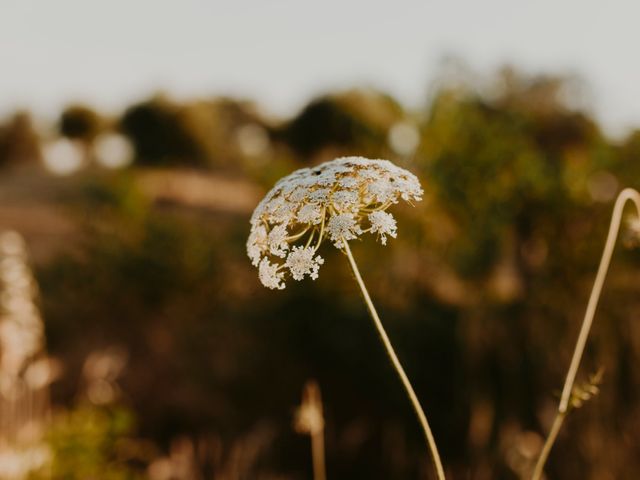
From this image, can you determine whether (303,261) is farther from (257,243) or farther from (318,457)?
(318,457)

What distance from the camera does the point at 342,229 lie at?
1.13 m

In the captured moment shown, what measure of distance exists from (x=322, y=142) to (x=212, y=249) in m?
12.9

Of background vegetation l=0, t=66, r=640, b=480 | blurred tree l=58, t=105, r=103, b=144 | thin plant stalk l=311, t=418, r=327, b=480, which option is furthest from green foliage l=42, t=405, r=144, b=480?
blurred tree l=58, t=105, r=103, b=144

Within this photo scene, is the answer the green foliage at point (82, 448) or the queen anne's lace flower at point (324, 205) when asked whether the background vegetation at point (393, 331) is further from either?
the queen anne's lace flower at point (324, 205)

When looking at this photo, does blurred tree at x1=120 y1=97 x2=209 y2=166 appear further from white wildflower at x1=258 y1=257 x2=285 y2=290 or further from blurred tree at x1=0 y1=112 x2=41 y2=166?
white wildflower at x1=258 y1=257 x2=285 y2=290

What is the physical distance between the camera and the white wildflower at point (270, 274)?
1200mm

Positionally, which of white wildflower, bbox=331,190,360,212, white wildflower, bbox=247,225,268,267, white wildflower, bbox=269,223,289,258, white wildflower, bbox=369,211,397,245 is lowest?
white wildflower, bbox=247,225,268,267

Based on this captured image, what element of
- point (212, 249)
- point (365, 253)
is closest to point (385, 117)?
point (212, 249)

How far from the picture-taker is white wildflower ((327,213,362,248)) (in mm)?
1106

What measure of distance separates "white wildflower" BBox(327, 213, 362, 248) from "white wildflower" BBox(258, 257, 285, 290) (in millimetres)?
145

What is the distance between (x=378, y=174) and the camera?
1263 millimetres

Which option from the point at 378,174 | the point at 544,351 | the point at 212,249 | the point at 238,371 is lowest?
the point at 238,371

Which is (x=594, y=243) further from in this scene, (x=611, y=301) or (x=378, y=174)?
(x=378, y=174)

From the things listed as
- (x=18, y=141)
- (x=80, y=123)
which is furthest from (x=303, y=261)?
(x=18, y=141)
